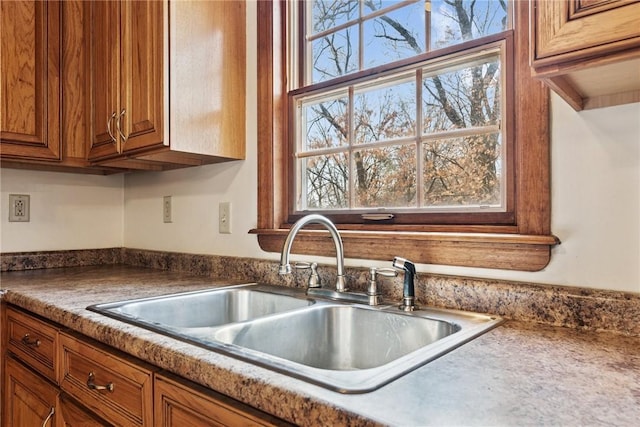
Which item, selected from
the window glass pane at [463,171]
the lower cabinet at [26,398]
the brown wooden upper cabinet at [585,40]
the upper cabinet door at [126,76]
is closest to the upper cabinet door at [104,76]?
the upper cabinet door at [126,76]

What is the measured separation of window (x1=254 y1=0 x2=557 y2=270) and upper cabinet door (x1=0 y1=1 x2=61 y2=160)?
913mm

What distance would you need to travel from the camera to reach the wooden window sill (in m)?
0.94

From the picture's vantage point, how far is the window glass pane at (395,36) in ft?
4.19

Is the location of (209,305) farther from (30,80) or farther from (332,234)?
(30,80)

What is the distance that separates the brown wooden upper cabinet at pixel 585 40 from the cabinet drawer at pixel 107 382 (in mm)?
862

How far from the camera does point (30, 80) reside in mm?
1728

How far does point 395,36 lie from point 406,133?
1.03ft

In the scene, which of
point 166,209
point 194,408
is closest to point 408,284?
point 194,408

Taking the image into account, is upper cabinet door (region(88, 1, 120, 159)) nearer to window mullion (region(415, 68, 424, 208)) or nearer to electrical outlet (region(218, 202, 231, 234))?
electrical outlet (region(218, 202, 231, 234))

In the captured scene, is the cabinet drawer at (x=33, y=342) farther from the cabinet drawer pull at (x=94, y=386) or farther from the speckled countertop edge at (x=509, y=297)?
the speckled countertop edge at (x=509, y=297)

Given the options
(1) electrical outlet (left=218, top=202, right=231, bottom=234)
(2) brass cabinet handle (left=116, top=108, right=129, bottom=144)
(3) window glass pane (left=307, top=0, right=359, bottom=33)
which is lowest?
(1) electrical outlet (left=218, top=202, right=231, bottom=234)

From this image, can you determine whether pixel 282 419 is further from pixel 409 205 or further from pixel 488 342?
pixel 409 205

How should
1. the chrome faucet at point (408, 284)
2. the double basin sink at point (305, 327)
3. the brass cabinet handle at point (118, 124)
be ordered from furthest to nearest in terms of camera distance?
the brass cabinet handle at point (118, 124)
the chrome faucet at point (408, 284)
the double basin sink at point (305, 327)

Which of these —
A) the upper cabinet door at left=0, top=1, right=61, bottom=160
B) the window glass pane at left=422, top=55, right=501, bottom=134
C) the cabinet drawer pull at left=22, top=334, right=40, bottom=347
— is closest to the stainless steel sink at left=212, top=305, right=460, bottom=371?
the window glass pane at left=422, top=55, right=501, bottom=134
